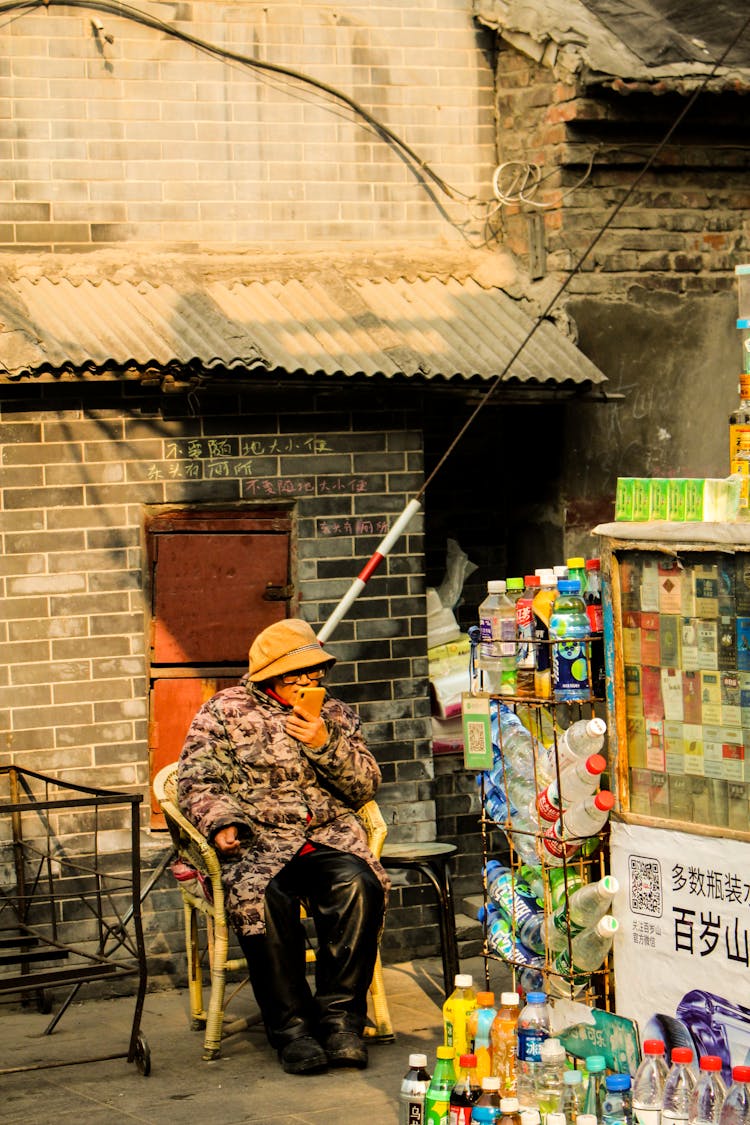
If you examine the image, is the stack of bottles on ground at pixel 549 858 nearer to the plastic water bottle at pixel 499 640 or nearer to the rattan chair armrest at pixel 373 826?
the plastic water bottle at pixel 499 640

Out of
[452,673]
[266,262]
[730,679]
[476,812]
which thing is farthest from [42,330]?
[730,679]

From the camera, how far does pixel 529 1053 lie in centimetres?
489

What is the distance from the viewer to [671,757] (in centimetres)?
511

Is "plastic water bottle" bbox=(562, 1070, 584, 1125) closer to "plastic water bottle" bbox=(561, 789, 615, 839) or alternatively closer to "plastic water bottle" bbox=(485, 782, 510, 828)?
"plastic water bottle" bbox=(561, 789, 615, 839)

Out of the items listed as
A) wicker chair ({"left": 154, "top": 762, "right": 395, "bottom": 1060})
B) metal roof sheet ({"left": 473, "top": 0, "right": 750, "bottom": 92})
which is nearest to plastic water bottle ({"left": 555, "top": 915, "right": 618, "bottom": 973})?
wicker chair ({"left": 154, "top": 762, "right": 395, "bottom": 1060})

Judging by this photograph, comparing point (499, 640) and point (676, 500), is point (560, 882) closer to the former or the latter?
point (499, 640)

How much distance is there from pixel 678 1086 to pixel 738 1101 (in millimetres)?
218

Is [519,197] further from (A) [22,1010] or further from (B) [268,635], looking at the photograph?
(A) [22,1010]

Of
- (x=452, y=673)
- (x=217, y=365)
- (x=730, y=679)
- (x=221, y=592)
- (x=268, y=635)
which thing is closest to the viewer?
(x=730, y=679)

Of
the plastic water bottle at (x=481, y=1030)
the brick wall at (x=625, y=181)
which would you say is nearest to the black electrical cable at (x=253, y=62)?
the brick wall at (x=625, y=181)

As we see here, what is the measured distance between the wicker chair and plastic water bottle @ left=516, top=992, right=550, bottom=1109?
5.87ft

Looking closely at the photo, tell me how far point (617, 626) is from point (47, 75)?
4.53 m

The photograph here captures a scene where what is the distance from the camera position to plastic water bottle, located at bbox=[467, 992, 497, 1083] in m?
5.00

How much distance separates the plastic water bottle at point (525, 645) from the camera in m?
5.52
